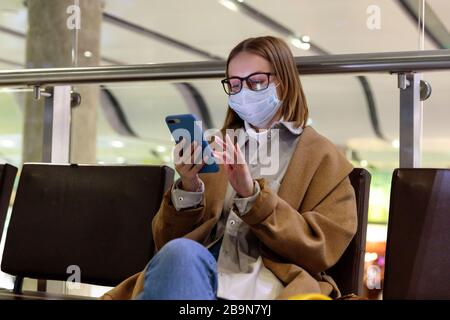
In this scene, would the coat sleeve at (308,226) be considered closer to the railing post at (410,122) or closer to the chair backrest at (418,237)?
the chair backrest at (418,237)

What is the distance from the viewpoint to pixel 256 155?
2.14 metres

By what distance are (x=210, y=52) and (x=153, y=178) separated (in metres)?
1.72

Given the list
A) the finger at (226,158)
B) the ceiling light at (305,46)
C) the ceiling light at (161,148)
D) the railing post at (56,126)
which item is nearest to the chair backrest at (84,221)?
the railing post at (56,126)

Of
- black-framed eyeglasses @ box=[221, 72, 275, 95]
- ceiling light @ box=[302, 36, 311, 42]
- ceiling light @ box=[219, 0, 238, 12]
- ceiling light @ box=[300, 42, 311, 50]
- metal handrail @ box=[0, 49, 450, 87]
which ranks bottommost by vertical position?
black-framed eyeglasses @ box=[221, 72, 275, 95]

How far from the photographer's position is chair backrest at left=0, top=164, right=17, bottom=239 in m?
2.77

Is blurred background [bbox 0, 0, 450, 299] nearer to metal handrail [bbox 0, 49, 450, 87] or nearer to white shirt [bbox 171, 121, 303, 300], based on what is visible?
metal handrail [bbox 0, 49, 450, 87]

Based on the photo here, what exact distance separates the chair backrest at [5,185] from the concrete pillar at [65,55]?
476 millimetres

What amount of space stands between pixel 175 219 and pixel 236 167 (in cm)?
35

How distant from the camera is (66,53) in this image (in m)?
3.92

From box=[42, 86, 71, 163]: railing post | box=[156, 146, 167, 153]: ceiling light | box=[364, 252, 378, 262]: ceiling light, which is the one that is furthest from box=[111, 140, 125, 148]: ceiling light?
box=[364, 252, 378, 262]: ceiling light

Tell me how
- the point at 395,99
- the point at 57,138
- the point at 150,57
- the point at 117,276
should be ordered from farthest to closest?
the point at 150,57 < the point at 57,138 < the point at 395,99 < the point at 117,276
